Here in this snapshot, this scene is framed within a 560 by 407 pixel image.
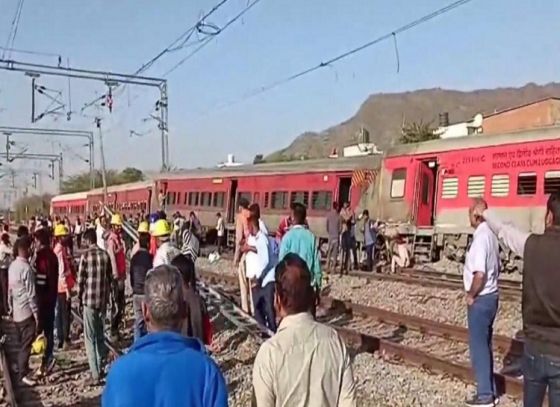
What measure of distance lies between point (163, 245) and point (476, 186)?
13.5 meters

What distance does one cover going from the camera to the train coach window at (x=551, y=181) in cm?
1867

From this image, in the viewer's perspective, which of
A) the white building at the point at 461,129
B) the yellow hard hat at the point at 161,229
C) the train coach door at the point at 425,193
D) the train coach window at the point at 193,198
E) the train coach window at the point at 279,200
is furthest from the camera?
the white building at the point at 461,129

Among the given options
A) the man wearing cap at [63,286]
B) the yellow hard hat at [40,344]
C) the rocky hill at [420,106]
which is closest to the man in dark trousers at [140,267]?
the yellow hard hat at [40,344]

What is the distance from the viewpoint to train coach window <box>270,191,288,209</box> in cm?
2982

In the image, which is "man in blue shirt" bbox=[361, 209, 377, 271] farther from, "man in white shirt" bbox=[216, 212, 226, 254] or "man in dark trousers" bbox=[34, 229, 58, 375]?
"man in dark trousers" bbox=[34, 229, 58, 375]

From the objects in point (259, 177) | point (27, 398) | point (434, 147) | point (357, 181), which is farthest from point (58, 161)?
point (27, 398)

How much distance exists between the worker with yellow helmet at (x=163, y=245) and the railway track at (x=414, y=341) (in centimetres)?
342

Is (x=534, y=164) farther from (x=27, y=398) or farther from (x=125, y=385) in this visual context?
(x=125, y=385)

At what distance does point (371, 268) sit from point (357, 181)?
4.32 metres

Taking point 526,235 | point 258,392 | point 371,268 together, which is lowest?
point 371,268

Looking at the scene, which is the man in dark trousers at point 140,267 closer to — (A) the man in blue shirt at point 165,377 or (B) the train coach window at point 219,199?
(A) the man in blue shirt at point 165,377

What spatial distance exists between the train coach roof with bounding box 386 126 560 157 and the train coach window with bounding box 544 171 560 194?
0.82m

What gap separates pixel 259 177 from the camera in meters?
31.9

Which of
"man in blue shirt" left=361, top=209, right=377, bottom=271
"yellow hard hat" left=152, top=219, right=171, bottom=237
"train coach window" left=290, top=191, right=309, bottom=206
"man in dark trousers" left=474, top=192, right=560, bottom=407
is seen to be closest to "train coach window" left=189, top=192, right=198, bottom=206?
"train coach window" left=290, top=191, right=309, bottom=206
